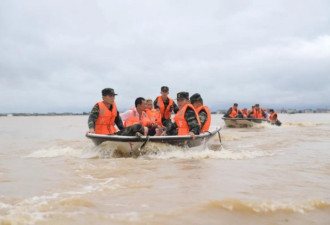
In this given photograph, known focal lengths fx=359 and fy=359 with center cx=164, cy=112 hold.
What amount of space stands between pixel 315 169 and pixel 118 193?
4043mm

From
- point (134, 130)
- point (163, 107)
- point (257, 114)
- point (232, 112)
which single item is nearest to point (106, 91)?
→ point (134, 130)

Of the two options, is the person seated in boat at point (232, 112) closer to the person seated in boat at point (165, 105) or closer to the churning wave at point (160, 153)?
the person seated in boat at point (165, 105)

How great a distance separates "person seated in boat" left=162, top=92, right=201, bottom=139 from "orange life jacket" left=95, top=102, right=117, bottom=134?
145 cm

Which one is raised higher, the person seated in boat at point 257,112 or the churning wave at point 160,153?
the person seated in boat at point 257,112

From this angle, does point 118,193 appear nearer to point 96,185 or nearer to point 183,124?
point 96,185

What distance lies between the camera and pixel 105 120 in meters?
9.16

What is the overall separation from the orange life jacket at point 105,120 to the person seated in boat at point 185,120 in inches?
57.2

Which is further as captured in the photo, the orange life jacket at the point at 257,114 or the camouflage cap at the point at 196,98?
the orange life jacket at the point at 257,114

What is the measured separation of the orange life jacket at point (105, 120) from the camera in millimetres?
8992

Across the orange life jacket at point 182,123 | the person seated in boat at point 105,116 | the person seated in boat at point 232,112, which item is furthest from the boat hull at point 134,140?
the person seated in boat at point 232,112

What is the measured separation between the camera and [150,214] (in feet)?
12.3

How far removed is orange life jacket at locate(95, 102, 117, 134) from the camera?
8.99m

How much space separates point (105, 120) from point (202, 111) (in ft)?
8.61

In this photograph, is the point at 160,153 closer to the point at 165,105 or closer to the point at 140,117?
the point at 140,117
